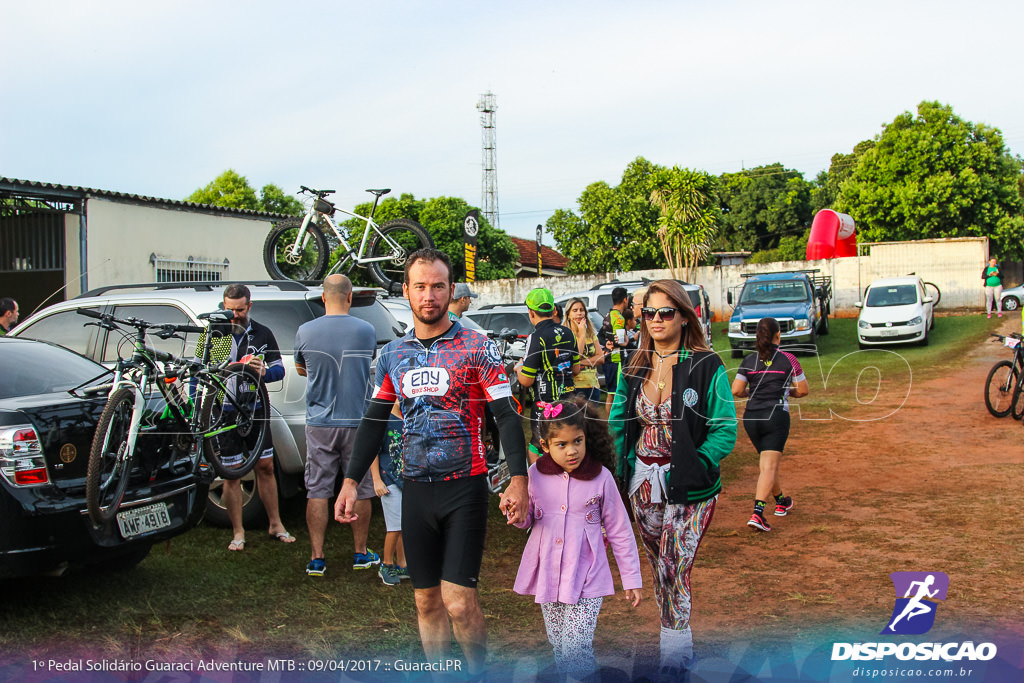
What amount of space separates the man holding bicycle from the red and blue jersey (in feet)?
9.03

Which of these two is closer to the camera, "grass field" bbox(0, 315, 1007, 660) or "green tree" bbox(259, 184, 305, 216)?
"grass field" bbox(0, 315, 1007, 660)

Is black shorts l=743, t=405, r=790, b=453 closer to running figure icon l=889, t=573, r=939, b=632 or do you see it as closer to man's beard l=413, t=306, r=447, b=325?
running figure icon l=889, t=573, r=939, b=632

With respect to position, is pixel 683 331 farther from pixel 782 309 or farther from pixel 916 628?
pixel 782 309

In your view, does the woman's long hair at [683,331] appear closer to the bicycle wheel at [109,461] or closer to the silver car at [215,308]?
the bicycle wheel at [109,461]

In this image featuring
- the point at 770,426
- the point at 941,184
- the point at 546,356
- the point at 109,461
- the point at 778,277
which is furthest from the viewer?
the point at 941,184

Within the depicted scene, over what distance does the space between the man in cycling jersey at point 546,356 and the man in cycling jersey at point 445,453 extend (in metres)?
3.09

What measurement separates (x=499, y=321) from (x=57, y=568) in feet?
34.4

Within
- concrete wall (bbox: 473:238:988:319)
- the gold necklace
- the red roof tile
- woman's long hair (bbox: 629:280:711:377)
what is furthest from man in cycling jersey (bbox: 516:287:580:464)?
the red roof tile

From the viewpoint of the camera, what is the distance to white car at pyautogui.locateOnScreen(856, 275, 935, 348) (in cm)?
1992

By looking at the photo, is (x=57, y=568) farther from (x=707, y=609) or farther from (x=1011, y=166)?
(x=1011, y=166)

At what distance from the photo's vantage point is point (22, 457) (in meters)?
4.29

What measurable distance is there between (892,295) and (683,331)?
64.9 ft

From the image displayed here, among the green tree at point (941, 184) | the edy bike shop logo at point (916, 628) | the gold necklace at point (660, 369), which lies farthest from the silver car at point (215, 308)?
the green tree at point (941, 184)

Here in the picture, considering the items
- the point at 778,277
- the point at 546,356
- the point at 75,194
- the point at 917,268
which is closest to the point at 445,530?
the point at 546,356
